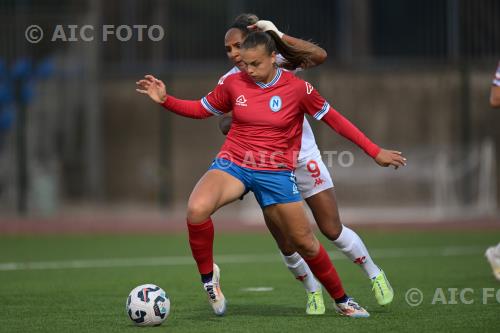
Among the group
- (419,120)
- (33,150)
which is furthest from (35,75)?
(419,120)

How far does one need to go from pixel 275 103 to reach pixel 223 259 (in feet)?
18.5

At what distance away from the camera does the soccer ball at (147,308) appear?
679cm

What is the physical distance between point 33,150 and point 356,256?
14.9m

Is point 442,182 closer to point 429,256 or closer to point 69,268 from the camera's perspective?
point 429,256

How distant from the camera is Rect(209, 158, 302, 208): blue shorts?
7039 millimetres

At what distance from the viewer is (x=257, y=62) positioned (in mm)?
6996

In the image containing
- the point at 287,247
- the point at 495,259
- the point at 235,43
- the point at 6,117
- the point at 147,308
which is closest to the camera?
the point at 147,308

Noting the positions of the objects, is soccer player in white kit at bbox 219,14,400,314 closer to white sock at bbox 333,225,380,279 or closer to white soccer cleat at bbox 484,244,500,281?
white sock at bbox 333,225,380,279

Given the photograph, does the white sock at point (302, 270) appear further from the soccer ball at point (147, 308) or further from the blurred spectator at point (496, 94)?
the blurred spectator at point (496, 94)

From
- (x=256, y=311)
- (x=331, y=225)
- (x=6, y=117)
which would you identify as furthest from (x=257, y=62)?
(x=6, y=117)

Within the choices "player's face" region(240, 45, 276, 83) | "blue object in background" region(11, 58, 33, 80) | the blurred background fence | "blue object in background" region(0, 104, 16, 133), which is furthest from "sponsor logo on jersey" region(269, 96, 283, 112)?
"blue object in background" region(0, 104, 16, 133)

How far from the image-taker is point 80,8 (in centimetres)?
2378

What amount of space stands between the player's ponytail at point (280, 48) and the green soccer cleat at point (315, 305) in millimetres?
1692

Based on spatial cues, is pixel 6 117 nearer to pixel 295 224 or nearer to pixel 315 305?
pixel 315 305
